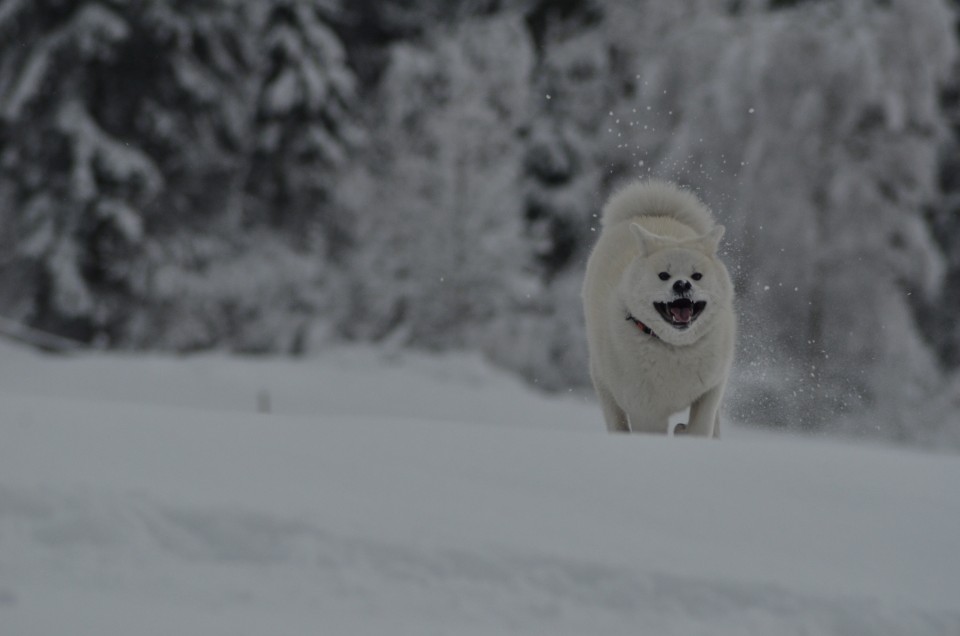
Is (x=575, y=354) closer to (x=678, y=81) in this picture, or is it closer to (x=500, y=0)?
(x=678, y=81)

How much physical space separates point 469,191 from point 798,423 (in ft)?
20.1

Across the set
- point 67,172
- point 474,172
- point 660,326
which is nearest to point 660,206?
point 660,326

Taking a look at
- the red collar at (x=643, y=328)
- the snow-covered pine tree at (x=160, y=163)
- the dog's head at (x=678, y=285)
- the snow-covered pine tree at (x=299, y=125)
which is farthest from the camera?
the snow-covered pine tree at (x=299, y=125)

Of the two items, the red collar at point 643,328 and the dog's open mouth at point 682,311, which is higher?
the dog's open mouth at point 682,311

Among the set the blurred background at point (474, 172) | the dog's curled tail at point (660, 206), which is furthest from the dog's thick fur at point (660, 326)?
the blurred background at point (474, 172)

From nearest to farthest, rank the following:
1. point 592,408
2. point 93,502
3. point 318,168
Answer: point 93,502, point 592,408, point 318,168

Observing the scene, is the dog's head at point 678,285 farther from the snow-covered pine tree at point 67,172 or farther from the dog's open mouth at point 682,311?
the snow-covered pine tree at point 67,172

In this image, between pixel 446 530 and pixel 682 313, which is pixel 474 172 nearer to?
pixel 682 313

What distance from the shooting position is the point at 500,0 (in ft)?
66.4

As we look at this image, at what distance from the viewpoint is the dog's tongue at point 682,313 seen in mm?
4141

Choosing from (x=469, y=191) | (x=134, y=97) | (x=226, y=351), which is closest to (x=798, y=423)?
(x=469, y=191)

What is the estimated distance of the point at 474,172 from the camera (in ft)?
54.7

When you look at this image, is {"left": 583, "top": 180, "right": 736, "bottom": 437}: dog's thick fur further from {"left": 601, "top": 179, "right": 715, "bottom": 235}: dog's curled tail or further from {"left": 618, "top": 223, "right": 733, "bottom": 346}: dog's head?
{"left": 601, "top": 179, "right": 715, "bottom": 235}: dog's curled tail

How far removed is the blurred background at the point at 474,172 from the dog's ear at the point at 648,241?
7.61 meters
